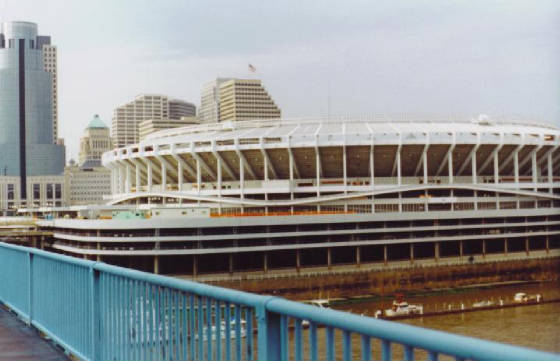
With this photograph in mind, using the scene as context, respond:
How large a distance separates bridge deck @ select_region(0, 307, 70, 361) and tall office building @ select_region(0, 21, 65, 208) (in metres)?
154

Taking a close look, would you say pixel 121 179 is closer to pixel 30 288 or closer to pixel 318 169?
pixel 318 169

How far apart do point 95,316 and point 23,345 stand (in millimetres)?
1818

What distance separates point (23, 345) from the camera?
7.84 metres

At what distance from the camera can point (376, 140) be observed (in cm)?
5497

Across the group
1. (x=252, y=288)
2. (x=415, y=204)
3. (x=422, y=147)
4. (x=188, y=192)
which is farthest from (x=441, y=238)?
(x=188, y=192)

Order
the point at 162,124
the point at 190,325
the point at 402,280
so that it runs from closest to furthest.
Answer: the point at 190,325 < the point at 402,280 < the point at 162,124

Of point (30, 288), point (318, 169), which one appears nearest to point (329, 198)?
point (318, 169)

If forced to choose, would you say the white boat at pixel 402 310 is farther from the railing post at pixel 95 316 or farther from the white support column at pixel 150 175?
the railing post at pixel 95 316

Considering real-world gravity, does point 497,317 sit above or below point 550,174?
below

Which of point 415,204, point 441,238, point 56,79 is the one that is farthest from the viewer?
point 56,79

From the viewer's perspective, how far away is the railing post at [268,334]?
366 centimetres

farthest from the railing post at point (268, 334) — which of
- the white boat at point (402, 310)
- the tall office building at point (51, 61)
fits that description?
the tall office building at point (51, 61)

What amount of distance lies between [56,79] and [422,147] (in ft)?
502

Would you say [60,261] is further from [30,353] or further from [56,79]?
[56,79]
